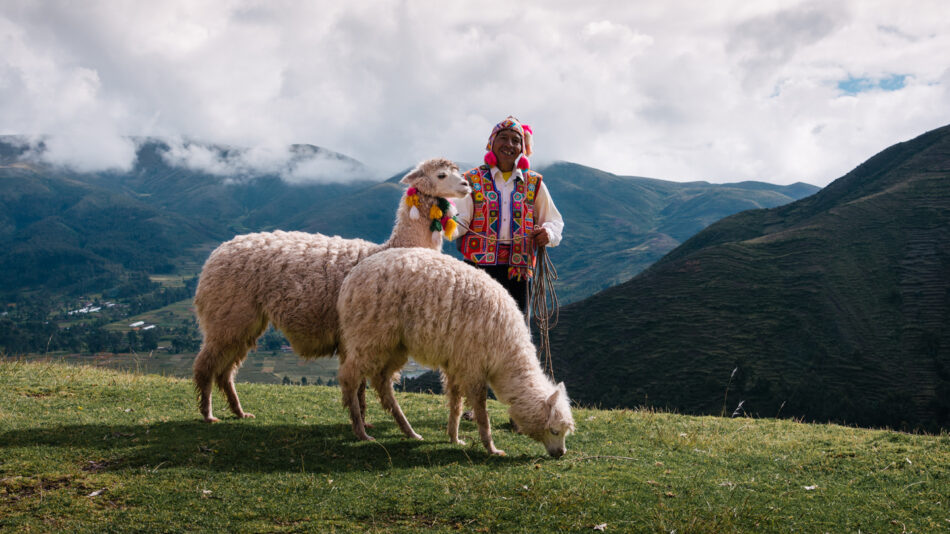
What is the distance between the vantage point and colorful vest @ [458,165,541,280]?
6.67 metres

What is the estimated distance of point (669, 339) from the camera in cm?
4769

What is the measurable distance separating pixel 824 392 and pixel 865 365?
15.5 feet

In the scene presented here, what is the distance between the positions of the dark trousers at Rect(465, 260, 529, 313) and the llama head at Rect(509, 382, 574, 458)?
1585mm

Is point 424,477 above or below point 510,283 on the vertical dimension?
below

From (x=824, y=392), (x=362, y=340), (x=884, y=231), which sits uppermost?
(x=884, y=231)

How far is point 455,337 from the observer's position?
5395 millimetres

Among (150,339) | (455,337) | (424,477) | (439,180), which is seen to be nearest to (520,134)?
(439,180)

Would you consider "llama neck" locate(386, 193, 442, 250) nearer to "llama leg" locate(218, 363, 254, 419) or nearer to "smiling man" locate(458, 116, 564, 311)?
"smiling man" locate(458, 116, 564, 311)

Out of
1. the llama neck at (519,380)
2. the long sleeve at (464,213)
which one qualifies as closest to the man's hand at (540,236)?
the long sleeve at (464,213)

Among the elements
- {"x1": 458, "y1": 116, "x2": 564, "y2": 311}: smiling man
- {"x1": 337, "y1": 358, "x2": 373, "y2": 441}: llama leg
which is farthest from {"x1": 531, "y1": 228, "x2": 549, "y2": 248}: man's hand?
{"x1": 337, "y1": 358, "x2": 373, "y2": 441}: llama leg

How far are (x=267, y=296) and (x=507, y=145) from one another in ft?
9.74

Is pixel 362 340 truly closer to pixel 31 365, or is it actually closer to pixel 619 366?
pixel 31 365

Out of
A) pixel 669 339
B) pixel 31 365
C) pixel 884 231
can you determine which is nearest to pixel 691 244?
pixel 884 231

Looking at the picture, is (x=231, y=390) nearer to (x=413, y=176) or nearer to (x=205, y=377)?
(x=205, y=377)
